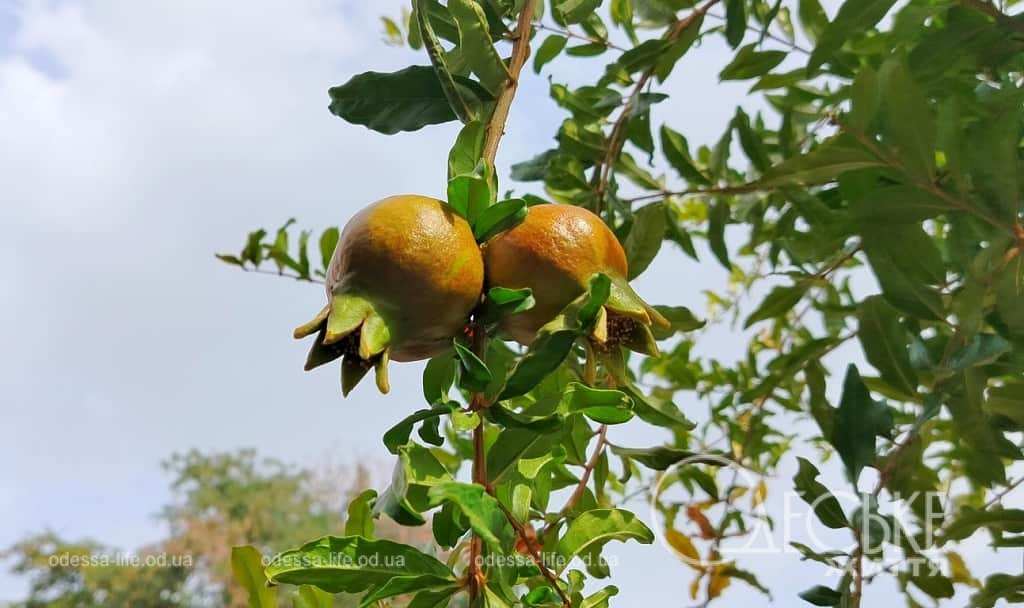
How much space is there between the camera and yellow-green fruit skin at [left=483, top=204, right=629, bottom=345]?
0.49 meters

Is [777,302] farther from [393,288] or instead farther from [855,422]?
[393,288]

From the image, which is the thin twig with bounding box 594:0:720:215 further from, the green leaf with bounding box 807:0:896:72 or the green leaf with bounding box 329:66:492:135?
the green leaf with bounding box 329:66:492:135

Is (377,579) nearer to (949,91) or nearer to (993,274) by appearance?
(993,274)

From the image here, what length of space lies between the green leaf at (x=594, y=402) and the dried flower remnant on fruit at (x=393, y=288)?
8cm

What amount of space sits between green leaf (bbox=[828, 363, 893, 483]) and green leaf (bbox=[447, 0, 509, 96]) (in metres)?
0.41

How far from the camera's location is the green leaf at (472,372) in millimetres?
451

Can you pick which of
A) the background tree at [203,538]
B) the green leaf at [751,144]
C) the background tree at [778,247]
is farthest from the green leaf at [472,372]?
the background tree at [203,538]

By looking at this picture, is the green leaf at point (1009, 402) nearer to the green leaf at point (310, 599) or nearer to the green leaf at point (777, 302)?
the green leaf at point (777, 302)

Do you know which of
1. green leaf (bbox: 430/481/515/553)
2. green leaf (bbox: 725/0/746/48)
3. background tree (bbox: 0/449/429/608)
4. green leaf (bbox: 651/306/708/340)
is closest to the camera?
green leaf (bbox: 430/481/515/553)

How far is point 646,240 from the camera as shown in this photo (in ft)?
2.65

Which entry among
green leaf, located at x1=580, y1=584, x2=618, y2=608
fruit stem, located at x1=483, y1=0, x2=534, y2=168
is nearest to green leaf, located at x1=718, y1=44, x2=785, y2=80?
fruit stem, located at x1=483, y1=0, x2=534, y2=168

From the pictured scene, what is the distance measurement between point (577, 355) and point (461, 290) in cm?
33

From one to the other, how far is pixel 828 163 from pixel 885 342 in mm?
212

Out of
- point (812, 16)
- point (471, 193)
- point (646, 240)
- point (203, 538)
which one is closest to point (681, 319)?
point (646, 240)
